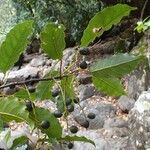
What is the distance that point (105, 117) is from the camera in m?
7.27

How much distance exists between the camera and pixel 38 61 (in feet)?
38.2

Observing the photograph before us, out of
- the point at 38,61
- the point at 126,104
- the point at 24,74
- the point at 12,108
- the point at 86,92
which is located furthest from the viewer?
the point at 38,61

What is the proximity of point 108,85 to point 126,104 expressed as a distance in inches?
247

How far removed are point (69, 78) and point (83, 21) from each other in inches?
385

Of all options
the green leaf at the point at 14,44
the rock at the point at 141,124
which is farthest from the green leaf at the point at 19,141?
the rock at the point at 141,124

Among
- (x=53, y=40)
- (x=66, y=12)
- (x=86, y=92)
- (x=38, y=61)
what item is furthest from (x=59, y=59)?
(x=38, y=61)

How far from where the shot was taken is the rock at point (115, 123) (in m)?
6.76

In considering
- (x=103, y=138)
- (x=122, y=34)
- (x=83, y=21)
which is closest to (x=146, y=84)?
(x=103, y=138)

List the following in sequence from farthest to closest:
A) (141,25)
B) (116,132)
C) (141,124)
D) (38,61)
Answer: (38,61), (116,132), (141,25), (141,124)

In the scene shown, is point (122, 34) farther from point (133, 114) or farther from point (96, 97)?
point (133, 114)

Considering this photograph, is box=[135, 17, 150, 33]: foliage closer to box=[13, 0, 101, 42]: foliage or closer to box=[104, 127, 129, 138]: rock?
box=[104, 127, 129, 138]: rock

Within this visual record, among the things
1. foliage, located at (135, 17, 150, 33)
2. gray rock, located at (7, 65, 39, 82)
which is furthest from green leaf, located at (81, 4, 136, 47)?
gray rock, located at (7, 65, 39, 82)

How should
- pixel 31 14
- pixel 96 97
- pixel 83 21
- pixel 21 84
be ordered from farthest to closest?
pixel 31 14 < pixel 83 21 < pixel 96 97 < pixel 21 84

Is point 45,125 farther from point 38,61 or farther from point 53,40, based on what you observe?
point 38,61
